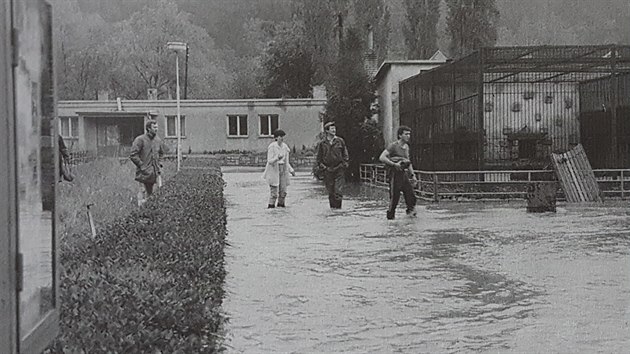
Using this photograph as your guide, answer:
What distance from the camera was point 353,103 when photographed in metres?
36.4

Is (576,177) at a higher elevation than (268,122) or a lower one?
lower

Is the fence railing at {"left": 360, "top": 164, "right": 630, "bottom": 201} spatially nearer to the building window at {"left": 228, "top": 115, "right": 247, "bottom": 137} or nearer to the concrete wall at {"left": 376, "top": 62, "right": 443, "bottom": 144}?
the concrete wall at {"left": 376, "top": 62, "right": 443, "bottom": 144}

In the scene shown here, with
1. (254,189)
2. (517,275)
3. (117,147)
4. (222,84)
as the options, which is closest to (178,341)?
(517,275)

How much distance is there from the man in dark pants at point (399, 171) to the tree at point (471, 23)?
3821 centimetres

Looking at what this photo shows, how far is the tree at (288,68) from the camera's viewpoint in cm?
8012

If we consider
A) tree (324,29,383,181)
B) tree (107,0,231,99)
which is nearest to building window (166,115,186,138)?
tree (107,0,231,99)

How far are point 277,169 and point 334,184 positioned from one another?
1.37m

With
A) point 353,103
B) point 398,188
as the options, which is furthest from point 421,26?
point 398,188

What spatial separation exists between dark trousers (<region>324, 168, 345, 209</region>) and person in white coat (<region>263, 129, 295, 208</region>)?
44.4 inches

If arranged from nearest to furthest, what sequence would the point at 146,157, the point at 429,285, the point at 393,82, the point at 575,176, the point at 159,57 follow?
the point at 429,285, the point at 146,157, the point at 575,176, the point at 393,82, the point at 159,57

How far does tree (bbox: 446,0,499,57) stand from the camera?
5625 cm

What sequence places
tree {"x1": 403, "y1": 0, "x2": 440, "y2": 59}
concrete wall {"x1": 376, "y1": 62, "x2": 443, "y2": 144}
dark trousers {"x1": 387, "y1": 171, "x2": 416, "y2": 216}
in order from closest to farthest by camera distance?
dark trousers {"x1": 387, "y1": 171, "x2": 416, "y2": 216}
concrete wall {"x1": 376, "y1": 62, "x2": 443, "y2": 144}
tree {"x1": 403, "y1": 0, "x2": 440, "y2": 59}

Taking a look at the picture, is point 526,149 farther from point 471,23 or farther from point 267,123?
point 267,123

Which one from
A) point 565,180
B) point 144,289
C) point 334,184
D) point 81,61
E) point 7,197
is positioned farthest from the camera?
point 81,61
